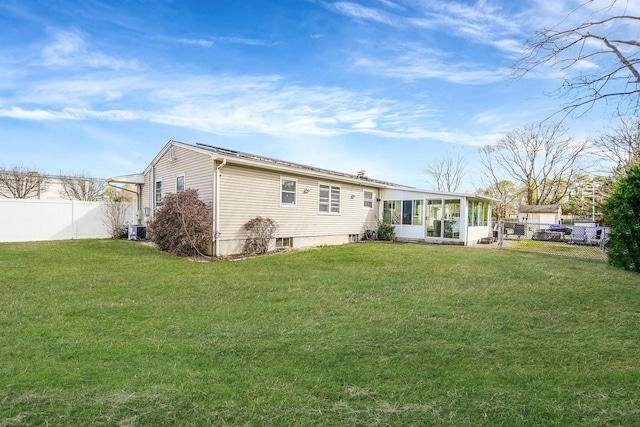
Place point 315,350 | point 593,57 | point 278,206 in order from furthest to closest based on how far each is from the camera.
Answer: point 278,206, point 593,57, point 315,350

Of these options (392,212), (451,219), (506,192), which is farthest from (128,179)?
(506,192)

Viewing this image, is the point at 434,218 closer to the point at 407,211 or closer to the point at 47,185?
the point at 407,211

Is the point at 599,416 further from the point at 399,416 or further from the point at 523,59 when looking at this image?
the point at 523,59

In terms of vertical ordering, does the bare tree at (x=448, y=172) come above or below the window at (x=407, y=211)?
above

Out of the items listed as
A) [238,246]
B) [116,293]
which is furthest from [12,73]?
[116,293]

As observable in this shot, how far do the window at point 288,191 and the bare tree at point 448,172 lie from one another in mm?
25404

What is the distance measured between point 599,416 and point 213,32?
1184cm

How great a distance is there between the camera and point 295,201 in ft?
41.5

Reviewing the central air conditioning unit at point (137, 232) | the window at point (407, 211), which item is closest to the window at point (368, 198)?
the window at point (407, 211)

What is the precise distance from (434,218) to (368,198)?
3287 millimetres

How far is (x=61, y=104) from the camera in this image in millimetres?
12898

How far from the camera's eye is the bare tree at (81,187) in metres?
23.0

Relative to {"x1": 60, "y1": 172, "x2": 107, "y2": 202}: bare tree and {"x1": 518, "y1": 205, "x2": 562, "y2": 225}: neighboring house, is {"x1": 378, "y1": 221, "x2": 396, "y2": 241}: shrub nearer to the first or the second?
{"x1": 60, "y1": 172, "x2": 107, "y2": 202}: bare tree

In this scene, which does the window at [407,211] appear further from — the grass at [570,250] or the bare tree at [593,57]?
the bare tree at [593,57]
